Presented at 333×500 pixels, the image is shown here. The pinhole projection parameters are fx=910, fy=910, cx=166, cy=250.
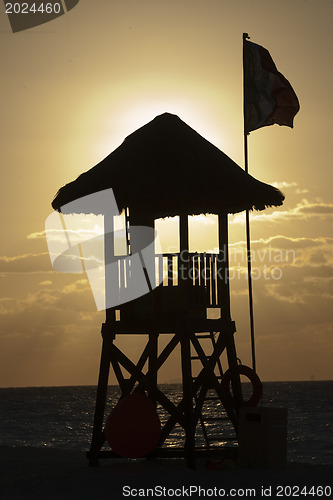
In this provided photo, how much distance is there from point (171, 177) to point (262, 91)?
4467mm

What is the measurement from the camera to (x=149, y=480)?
1858cm

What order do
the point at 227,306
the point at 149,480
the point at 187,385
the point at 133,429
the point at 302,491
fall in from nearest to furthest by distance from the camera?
1. the point at 302,491
2. the point at 149,480
3. the point at 133,429
4. the point at 187,385
5. the point at 227,306

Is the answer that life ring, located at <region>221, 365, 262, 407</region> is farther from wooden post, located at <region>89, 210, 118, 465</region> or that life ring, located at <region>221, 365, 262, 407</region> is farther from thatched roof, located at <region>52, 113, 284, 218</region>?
thatched roof, located at <region>52, 113, 284, 218</region>

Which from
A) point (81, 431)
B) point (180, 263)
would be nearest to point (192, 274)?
point (180, 263)

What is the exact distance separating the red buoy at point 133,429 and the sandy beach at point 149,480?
0.51 meters

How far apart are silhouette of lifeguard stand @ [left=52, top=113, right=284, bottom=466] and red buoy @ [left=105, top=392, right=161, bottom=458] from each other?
918 millimetres

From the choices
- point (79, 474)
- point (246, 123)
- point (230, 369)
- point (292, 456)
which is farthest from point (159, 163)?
point (292, 456)

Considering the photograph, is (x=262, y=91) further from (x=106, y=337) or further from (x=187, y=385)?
(x=187, y=385)

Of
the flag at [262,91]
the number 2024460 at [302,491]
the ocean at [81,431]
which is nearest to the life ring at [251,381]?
the number 2024460 at [302,491]

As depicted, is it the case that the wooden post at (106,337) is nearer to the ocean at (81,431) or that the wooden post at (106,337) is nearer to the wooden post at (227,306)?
the wooden post at (227,306)

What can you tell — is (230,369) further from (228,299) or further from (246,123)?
(246,123)

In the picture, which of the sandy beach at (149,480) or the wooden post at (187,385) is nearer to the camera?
the sandy beach at (149,480)

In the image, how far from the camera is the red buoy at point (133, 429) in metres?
19.8

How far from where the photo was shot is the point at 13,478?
65.7 ft
